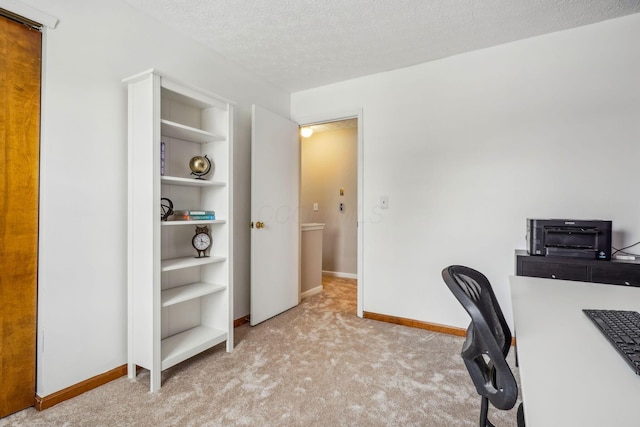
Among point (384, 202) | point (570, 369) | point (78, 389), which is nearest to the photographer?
point (570, 369)

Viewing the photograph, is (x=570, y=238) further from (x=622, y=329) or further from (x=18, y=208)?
(x=18, y=208)

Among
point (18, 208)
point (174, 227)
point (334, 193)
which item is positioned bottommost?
point (174, 227)

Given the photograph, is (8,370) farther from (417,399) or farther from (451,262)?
(451,262)

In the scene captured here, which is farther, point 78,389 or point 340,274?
point 340,274

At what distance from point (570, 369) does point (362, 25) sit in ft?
7.80

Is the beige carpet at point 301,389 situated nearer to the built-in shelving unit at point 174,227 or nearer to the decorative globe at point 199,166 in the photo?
the built-in shelving unit at point 174,227

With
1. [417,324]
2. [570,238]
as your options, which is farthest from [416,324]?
[570,238]

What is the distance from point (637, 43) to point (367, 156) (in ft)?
6.91

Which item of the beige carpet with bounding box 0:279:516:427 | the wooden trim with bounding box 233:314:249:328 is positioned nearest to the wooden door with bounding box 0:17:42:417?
the beige carpet with bounding box 0:279:516:427

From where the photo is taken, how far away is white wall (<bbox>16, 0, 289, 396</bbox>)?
5.65ft

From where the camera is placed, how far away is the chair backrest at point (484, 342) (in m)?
0.86

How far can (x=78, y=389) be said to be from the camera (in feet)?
5.99

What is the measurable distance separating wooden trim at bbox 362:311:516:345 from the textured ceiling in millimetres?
2422

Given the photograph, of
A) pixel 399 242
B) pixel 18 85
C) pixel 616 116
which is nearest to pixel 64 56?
pixel 18 85
